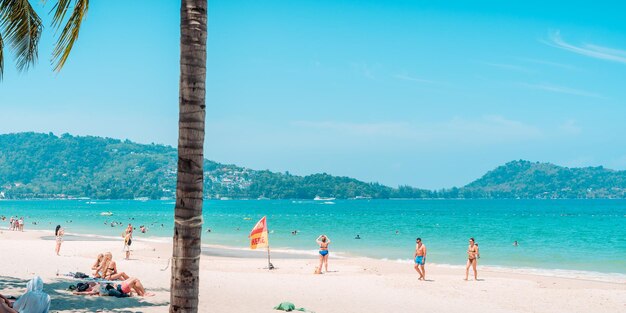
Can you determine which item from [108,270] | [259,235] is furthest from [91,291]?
[259,235]

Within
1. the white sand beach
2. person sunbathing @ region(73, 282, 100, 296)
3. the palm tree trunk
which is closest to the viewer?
the palm tree trunk

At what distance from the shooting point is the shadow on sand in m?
13.2

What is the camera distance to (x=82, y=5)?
7.91m

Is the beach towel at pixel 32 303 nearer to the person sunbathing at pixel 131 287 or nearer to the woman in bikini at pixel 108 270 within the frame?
the person sunbathing at pixel 131 287

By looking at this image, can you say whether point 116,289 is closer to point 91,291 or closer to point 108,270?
point 91,291

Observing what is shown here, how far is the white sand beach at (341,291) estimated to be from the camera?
1502 centimetres

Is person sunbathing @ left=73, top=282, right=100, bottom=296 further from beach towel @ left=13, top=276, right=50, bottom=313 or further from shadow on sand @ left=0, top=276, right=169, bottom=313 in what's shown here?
beach towel @ left=13, top=276, right=50, bottom=313

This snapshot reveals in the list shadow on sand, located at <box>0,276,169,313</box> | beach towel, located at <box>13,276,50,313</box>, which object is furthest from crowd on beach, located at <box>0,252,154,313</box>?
shadow on sand, located at <box>0,276,169,313</box>

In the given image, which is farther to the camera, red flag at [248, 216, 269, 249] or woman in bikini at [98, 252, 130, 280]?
red flag at [248, 216, 269, 249]

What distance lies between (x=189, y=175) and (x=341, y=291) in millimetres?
14755

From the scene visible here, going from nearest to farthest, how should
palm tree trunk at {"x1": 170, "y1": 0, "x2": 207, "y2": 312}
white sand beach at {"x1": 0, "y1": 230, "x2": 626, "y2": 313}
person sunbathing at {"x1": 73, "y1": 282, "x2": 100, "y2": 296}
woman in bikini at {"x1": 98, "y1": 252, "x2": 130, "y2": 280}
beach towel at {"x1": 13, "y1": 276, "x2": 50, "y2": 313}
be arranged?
palm tree trunk at {"x1": 170, "y1": 0, "x2": 207, "y2": 312}
beach towel at {"x1": 13, "y1": 276, "x2": 50, "y2": 313}
person sunbathing at {"x1": 73, "y1": 282, "x2": 100, "y2": 296}
white sand beach at {"x1": 0, "y1": 230, "x2": 626, "y2": 313}
woman in bikini at {"x1": 98, "y1": 252, "x2": 130, "y2": 280}

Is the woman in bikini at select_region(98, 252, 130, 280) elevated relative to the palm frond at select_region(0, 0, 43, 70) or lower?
lower

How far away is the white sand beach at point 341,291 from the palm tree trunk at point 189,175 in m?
8.40

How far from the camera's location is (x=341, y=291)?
19.5 meters
